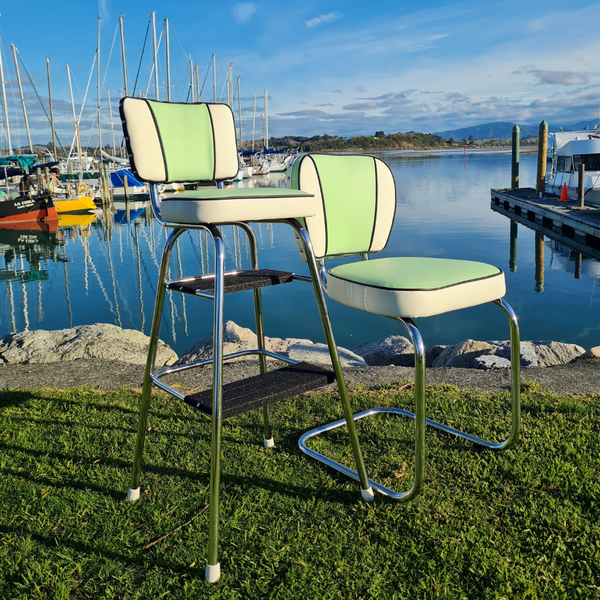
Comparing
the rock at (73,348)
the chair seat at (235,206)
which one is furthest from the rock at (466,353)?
the chair seat at (235,206)

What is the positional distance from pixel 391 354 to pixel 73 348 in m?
3.88

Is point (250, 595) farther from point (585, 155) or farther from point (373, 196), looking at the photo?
point (585, 155)

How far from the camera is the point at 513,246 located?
19188mm

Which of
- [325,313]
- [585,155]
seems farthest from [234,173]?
[585,155]

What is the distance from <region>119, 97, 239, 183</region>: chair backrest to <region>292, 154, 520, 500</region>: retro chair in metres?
0.40

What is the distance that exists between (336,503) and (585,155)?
21652 millimetres

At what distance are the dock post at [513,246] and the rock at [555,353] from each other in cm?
1004

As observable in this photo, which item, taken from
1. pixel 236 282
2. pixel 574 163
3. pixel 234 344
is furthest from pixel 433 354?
pixel 574 163

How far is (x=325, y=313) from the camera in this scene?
231cm

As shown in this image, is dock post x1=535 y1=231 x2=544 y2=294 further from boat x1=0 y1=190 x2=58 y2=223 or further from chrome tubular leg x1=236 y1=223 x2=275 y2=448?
boat x1=0 y1=190 x2=58 y2=223

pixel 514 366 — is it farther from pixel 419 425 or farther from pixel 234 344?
pixel 234 344

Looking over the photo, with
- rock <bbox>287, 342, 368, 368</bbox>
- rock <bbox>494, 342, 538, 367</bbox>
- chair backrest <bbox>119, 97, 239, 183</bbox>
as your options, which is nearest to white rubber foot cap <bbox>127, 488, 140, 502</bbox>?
chair backrest <bbox>119, 97, 239, 183</bbox>

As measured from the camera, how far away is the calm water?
10.4 metres

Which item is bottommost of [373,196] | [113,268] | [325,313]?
[113,268]
